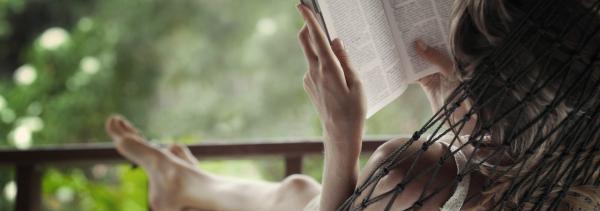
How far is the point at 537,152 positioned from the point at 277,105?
432cm

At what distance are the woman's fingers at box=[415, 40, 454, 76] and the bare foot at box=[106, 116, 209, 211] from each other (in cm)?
72

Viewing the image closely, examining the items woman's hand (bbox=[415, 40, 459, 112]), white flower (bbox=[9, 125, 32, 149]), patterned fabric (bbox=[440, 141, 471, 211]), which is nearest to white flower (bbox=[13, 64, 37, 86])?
white flower (bbox=[9, 125, 32, 149])

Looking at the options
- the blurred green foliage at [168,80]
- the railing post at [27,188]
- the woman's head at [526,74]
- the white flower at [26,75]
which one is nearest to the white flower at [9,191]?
the blurred green foliage at [168,80]

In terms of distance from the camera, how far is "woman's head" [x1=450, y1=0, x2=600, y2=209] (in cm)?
88

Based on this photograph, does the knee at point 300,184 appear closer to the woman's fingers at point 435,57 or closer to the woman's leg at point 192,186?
the woman's leg at point 192,186

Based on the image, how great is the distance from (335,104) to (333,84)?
28 millimetres

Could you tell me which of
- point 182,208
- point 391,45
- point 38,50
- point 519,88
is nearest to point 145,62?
point 38,50

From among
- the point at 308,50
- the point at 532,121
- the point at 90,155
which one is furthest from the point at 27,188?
the point at 532,121

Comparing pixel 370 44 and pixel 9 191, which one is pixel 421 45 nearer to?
pixel 370 44

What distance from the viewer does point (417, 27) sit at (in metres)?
1.25

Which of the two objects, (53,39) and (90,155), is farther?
(53,39)

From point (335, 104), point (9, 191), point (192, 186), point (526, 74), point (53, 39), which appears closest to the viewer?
point (526, 74)

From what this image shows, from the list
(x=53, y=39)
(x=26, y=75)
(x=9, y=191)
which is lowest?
(x=9, y=191)

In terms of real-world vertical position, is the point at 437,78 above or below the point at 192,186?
above
